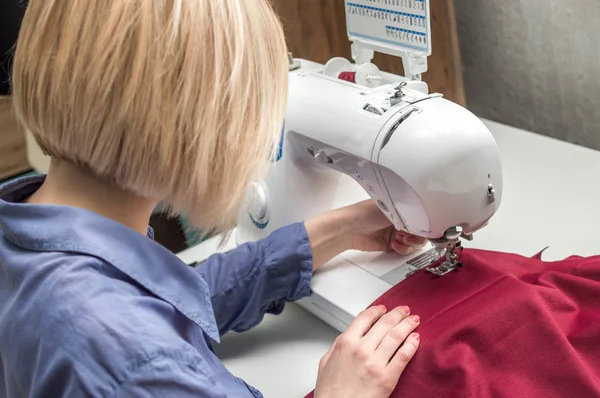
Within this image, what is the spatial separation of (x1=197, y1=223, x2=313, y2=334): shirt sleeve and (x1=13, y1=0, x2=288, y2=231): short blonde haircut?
0.40 m

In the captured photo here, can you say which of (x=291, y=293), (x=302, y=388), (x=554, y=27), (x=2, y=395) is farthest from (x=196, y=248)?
(x=554, y=27)

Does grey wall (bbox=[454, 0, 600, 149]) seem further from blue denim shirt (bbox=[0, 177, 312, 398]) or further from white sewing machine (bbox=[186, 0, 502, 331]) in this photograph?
blue denim shirt (bbox=[0, 177, 312, 398])

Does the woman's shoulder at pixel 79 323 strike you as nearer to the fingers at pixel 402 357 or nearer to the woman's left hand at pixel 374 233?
the fingers at pixel 402 357

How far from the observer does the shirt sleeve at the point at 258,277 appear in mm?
1047

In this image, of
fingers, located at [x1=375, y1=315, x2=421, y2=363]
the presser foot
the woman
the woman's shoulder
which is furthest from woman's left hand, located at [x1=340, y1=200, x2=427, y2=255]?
the woman's shoulder

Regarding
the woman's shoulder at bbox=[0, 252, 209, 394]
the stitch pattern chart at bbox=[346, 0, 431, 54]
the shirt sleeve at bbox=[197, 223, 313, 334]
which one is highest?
the stitch pattern chart at bbox=[346, 0, 431, 54]

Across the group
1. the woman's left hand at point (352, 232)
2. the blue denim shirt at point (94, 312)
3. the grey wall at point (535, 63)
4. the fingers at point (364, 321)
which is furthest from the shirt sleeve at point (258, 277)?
the grey wall at point (535, 63)

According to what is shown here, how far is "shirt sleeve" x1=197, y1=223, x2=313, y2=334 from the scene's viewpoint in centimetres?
105

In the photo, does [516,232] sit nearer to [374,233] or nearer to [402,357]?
[374,233]

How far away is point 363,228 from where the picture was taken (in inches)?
43.6

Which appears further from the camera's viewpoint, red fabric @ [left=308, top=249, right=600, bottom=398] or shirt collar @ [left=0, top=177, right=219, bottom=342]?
red fabric @ [left=308, top=249, right=600, bottom=398]

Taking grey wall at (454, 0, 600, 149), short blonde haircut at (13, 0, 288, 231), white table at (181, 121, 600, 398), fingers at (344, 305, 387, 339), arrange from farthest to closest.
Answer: grey wall at (454, 0, 600, 149) < white table at (181, 121, 600, 398) < fingers at (344, 305, 387, 339) < short blonde haircut at (13, 0, 288, 231)

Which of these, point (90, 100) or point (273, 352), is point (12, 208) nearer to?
point (90, 100)

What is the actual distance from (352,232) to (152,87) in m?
0.58
